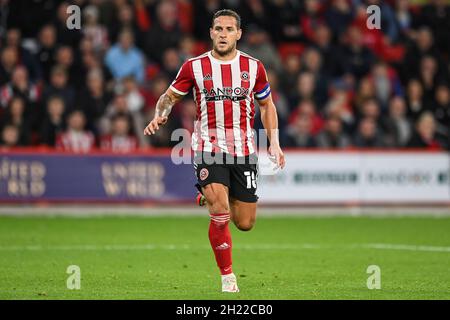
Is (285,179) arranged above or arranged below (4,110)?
below

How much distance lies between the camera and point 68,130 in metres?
18.5

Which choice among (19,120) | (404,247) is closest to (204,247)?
(404,247)

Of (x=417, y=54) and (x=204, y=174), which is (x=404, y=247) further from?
(x=417, y=54)

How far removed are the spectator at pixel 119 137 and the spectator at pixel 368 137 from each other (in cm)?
396

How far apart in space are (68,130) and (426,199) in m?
6.20

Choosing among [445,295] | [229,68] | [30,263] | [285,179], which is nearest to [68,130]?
[285,179]

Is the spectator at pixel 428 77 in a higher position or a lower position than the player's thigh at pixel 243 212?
higher

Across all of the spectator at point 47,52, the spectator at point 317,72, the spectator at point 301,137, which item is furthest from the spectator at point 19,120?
the spectator at point 317,72

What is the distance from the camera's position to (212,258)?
12.4 meters

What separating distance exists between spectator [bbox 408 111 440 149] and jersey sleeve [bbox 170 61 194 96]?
1016 cm

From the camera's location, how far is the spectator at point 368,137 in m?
19.2

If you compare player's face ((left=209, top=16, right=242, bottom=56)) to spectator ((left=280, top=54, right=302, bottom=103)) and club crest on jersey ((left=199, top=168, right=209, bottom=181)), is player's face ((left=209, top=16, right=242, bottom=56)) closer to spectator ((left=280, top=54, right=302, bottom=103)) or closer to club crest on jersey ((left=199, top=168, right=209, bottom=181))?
club crest on jersey ((left=199, top=168, right=209, bottom=181))

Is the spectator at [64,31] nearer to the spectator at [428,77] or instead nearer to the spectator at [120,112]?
the spectator at [120,112]
